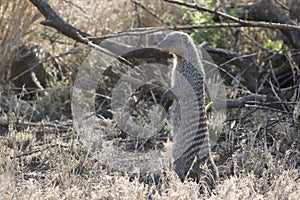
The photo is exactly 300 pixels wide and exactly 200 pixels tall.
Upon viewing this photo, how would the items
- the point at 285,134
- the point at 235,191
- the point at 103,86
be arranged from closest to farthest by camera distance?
the point at 235,191 < the point at 285,134 < the point at 103,86

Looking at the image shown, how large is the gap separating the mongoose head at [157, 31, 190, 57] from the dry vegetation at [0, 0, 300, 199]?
747 millimetres

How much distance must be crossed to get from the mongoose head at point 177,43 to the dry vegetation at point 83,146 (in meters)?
0.75

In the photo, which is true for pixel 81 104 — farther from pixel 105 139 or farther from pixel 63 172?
pixel 63 172

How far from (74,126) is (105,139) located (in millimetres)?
256

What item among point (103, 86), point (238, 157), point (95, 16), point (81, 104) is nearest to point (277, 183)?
point (238, 157)

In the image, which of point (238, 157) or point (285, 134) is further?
point (285, 134)

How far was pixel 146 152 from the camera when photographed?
417 cm

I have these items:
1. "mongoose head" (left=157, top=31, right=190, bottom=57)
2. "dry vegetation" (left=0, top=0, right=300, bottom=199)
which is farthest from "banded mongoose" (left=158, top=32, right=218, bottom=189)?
"dry vegetation" (left=0, top=0, right=300, bottom=199)

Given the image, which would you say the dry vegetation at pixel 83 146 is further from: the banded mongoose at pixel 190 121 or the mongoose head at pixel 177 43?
the mongoose head at pixel 177 43

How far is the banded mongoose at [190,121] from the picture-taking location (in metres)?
3.16

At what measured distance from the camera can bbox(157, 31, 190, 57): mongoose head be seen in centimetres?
333

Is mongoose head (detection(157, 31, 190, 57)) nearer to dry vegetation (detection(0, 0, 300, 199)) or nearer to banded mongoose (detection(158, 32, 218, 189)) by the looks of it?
banded mongoose (detection(158, 32, 218, 189))

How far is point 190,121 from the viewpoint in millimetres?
3162

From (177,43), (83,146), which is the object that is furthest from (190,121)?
(83,146)
